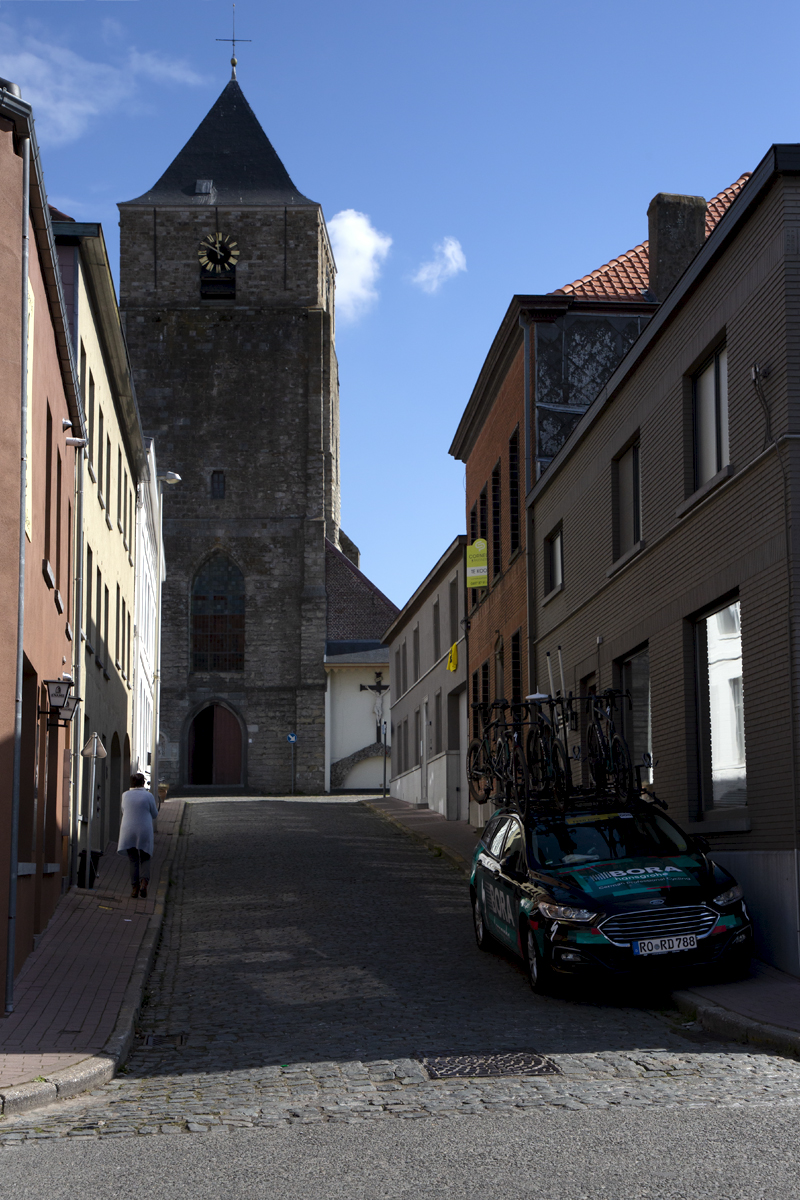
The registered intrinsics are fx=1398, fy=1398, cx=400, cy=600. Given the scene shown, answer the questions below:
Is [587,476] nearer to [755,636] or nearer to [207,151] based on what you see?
[755,636]

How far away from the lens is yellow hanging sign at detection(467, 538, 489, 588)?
2855 cm

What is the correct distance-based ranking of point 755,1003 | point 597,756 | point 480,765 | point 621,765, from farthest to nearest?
point 480,765, point 597,756, point 621,765, point 755,1003

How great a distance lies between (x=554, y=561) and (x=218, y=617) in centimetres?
3605

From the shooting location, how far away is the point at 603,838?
1243cm

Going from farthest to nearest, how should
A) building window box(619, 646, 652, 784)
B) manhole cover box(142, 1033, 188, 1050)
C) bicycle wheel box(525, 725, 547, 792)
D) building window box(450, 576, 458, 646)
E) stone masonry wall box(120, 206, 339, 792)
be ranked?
stone masonry wall box(120, 206, 339, 792), building window box(450, 576, 458, 646), building window box(619, 646, 652, 784), bicycle wheel box(525, 725, 547, 792), manhole cover box(142, 1033, 188, 1050)

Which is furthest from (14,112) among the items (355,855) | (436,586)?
(436,586)

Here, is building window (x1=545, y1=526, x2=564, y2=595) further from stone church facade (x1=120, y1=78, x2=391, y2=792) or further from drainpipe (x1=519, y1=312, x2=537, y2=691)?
stone church facade (x1=120, y1=78, x2=391, y2=792)

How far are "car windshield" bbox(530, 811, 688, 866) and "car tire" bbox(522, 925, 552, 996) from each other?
859 millimetres

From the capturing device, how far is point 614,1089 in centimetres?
769

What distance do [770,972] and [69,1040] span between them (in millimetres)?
5795

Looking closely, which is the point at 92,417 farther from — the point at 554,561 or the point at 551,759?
the point at 551,759

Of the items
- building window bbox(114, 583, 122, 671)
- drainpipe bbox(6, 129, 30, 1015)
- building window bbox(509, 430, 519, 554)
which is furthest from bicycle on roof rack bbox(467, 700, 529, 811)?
building window bbox(114, 583, 122, 671)

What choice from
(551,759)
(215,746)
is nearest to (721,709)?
(551,759)

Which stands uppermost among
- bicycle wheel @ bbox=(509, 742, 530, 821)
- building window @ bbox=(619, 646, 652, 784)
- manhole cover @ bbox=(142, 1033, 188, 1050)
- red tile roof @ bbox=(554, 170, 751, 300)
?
red tile roof @ bbox=(554, 170, 751, 300)
